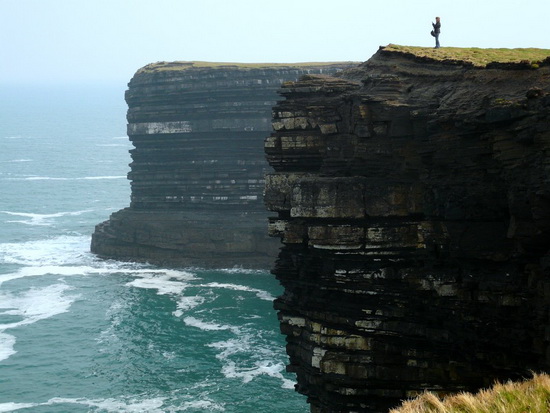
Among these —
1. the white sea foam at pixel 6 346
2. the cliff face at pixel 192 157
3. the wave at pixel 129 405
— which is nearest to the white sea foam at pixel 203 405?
the wave at pixel 129 405

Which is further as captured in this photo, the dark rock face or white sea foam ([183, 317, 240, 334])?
white sea foam ([183, 317, 240, 334])

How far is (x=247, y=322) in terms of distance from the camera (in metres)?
78.0

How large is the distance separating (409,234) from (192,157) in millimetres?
74877

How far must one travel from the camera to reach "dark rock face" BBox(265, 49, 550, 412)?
111 feet

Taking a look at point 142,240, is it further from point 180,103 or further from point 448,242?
point 448,242

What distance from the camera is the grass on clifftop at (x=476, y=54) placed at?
132 feet

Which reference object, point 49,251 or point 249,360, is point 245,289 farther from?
point 49,251

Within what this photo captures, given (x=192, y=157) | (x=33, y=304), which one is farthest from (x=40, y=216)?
(x=33, y=304)

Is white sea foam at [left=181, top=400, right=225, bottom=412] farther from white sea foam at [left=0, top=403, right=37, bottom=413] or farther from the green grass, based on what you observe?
the green grass

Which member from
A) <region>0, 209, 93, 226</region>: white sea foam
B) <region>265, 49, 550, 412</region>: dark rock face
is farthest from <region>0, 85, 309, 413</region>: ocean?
<region>265, 49, 550, 412</region>: dark rock face

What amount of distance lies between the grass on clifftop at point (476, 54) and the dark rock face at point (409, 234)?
1.64 meters

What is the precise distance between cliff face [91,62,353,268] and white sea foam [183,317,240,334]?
979 inches

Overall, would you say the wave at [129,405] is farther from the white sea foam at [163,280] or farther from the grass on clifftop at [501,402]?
the grass on clifftop at [501,402]

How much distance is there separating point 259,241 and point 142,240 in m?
12.9
